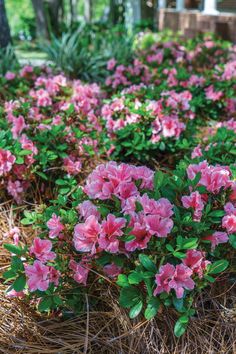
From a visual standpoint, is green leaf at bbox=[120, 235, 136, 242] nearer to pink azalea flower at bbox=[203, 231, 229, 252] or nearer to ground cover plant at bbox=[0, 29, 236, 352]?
ground cover plant at bbox=[0, 29, 236, 352]

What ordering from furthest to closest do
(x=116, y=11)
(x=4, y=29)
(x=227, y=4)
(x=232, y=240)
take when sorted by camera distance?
(x=227, y=4) → (x=116, y=11) → (x=4, y=29) → (x=232, y=240)

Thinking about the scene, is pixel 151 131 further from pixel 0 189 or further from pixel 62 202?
pixel 62 202

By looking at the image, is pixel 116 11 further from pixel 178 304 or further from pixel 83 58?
pixel 178 304

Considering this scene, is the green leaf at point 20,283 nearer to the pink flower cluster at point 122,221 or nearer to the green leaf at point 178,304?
the pink flower cluster at point 122,221

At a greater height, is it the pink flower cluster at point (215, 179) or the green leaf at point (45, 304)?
the pink flower cluster at point (215, 179)

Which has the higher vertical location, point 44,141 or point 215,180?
point 215,180

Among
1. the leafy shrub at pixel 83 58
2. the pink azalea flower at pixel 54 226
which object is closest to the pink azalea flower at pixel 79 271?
the pink azalea flower at pixel 54 226

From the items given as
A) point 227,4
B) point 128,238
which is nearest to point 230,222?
point 128,238
